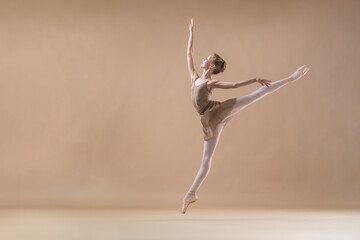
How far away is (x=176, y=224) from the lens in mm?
3906

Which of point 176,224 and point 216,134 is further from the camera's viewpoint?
point 216,134

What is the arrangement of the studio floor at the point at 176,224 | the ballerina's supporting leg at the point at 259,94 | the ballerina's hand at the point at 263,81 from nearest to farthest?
the studio floor at the point at 176,224 → the ballerina's hand at the point at 263,81 → the ballerina's supporting leg at the point at 259,94

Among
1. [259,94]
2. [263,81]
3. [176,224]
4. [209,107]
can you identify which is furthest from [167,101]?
[176,224]

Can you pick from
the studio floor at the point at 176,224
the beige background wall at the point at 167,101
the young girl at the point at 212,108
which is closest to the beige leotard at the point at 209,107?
the young girl at the point at 212,108

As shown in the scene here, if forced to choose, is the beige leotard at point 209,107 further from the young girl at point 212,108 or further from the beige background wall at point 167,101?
the beige background wall at point 167,101

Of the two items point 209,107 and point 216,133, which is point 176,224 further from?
point 209,107

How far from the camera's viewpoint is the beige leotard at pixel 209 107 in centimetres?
418

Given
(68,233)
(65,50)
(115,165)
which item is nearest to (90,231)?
(68,233)

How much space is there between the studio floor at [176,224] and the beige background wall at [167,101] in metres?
0.95

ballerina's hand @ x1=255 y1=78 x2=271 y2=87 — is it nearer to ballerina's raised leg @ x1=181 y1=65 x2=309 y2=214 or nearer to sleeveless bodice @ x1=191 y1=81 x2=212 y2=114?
ballerina's raised leg @ x1=181 y1=65 x2=309 y2=214

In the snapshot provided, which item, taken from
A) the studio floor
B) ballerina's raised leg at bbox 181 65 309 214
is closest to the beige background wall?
the studio floor

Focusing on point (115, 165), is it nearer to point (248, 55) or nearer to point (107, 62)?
point (107, 62)

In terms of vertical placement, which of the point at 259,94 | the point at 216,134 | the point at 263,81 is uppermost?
the point at 263,81

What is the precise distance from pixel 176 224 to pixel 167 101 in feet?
8.00
